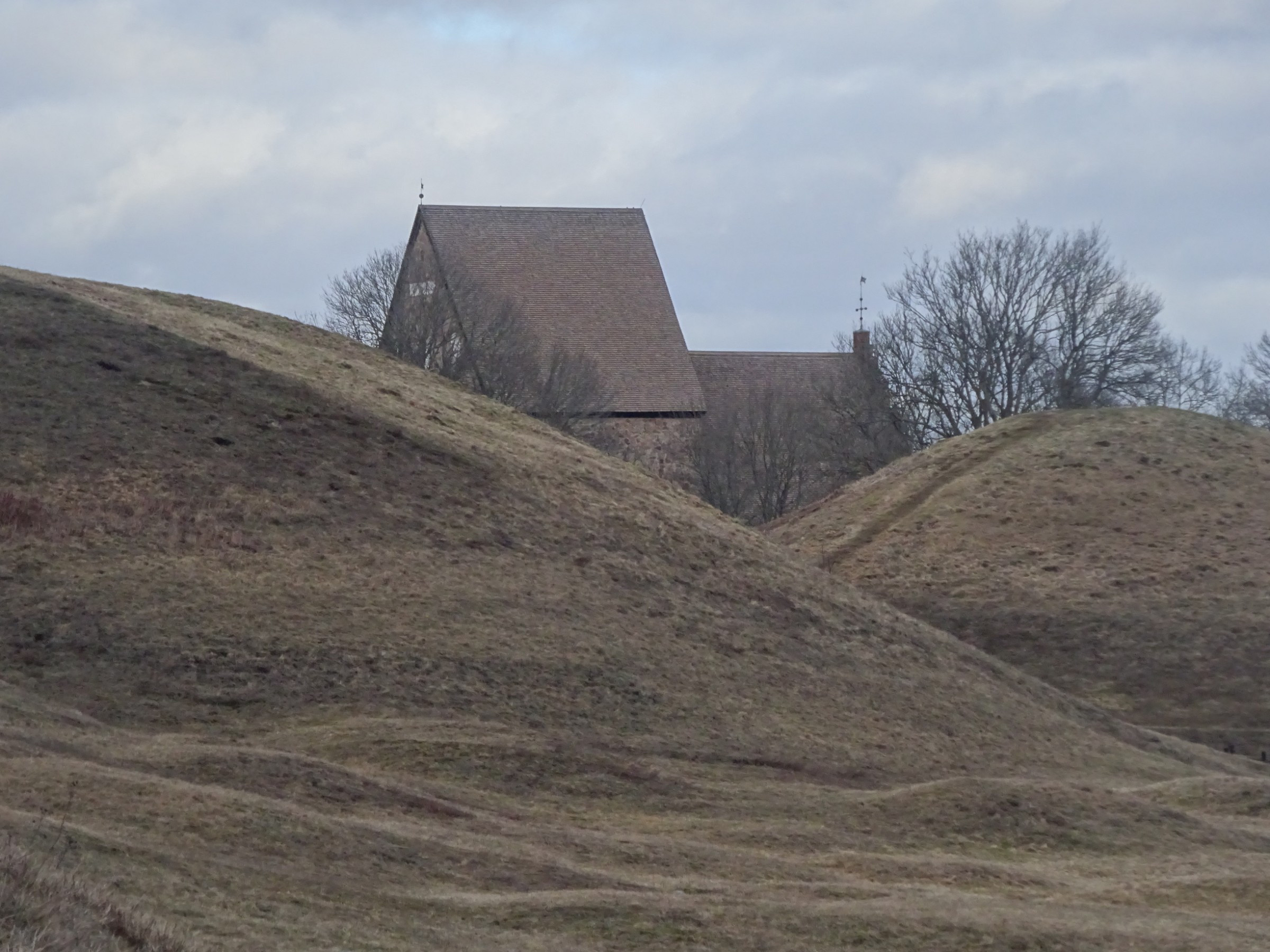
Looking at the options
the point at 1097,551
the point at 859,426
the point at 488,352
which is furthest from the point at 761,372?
the point at 1097,551

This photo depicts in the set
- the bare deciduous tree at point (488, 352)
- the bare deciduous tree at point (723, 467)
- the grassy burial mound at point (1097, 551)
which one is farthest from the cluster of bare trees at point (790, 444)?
the grassy burial mound at point (1097, 551)

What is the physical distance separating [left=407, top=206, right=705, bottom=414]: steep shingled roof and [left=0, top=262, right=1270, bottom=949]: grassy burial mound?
25087mm

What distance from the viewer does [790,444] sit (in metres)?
51.5

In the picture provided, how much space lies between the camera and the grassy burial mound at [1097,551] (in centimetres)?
3102

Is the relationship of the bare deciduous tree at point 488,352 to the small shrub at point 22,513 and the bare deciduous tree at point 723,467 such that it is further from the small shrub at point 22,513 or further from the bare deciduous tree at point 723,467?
the small shrub at point 22,513

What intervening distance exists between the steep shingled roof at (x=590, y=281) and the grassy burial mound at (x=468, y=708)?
25087 millimetres

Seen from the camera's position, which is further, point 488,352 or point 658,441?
point 658,441

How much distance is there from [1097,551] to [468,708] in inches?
922

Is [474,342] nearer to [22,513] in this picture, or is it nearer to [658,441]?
[658,441]

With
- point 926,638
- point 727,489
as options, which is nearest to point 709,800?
point 926,638

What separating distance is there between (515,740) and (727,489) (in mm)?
34707

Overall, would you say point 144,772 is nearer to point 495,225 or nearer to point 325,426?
point 325,426

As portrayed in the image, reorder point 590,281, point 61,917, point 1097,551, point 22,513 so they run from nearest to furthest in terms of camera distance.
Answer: point 61,917 < point 22,513 < point 1097,551 < point 590,281

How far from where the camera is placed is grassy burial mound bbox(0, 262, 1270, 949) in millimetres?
9836
